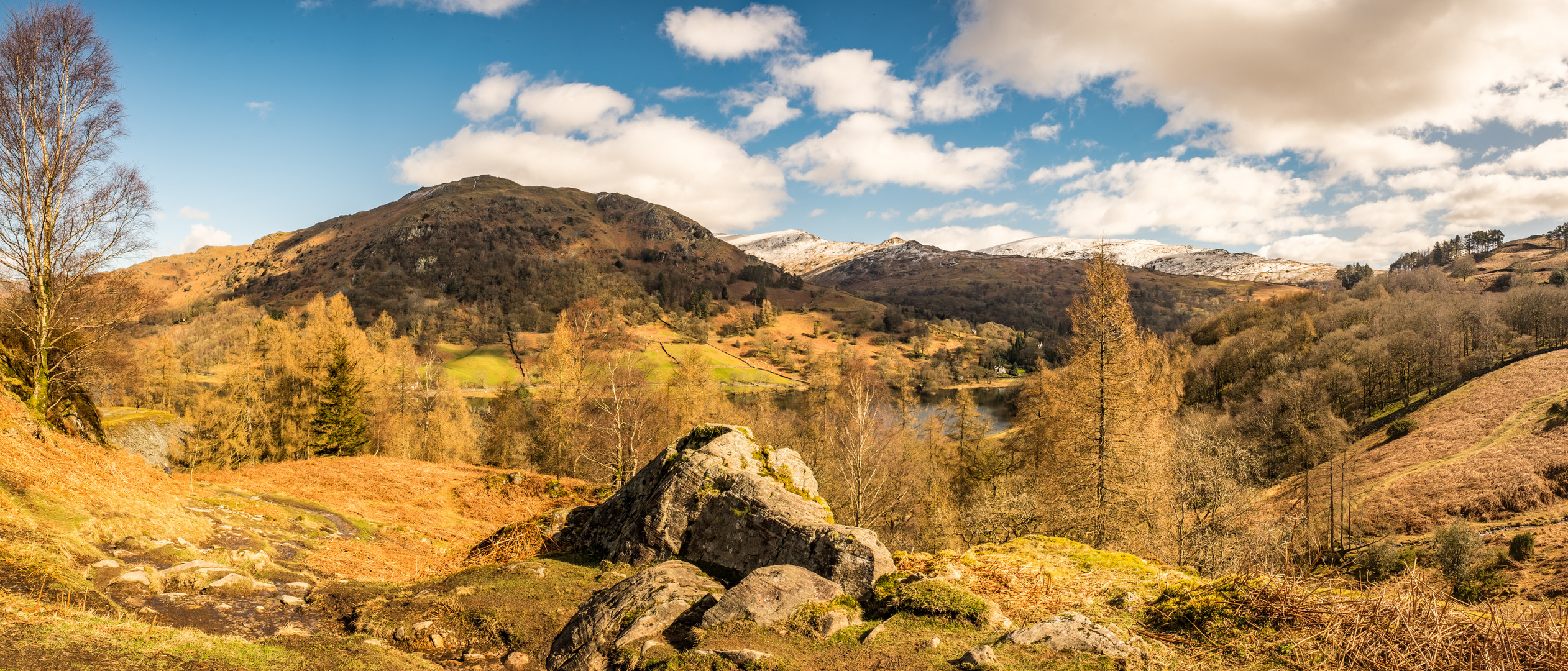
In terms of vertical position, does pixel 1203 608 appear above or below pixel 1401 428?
above

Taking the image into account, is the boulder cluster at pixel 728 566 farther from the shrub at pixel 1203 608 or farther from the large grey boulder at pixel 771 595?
the shrub at pixel 1203 608

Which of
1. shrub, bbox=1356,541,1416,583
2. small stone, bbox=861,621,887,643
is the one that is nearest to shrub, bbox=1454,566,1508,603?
shrub, bbox=1356,541,1416,583

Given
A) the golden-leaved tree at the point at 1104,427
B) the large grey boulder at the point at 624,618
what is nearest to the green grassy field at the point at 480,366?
the golden-leaved tree at the point at 1104,427

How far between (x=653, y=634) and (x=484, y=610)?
8.11 ft

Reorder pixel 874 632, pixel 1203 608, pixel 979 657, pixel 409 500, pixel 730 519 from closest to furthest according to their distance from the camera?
1. pixel 979 657
2. pixel 1203 608
3. pixel 874 632
4. pixel 730 519
5. pixel 409 500

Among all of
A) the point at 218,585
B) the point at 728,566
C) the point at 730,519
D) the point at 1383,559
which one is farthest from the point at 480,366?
the point at 1383,559

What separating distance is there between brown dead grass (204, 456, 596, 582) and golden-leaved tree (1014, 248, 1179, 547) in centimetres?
1490

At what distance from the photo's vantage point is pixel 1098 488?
17.1 m

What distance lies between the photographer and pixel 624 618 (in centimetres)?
688

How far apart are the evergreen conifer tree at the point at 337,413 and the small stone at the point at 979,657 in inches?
1556

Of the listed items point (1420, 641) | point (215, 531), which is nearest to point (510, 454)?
point (215, 531)

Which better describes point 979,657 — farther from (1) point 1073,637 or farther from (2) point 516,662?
(2) point 516,662

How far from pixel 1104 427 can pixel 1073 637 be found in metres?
13.5

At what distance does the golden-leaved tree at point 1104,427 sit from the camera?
16953mm
